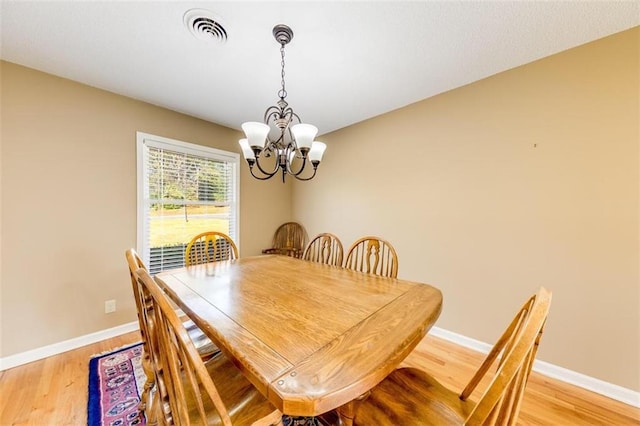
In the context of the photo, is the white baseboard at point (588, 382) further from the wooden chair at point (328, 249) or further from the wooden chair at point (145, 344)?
the wooden chair at point (145, 344)

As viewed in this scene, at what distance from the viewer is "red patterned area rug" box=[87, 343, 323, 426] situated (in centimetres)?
137

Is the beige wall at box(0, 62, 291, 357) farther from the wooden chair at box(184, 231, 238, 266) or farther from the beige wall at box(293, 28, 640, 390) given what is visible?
the beige wall at box(293, 28, 640, 390)

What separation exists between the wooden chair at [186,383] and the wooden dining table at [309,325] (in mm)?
144

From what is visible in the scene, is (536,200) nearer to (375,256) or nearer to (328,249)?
(375,256)

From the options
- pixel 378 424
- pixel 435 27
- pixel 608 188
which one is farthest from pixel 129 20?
pixel 608 188

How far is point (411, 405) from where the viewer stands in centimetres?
91

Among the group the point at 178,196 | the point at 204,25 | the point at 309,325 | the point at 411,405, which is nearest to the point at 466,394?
the point at 411,405

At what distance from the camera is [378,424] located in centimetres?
85

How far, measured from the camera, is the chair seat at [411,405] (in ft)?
2.79

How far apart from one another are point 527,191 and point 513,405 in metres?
1.85

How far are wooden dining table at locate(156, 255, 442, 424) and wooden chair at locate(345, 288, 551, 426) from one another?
0.56 feet

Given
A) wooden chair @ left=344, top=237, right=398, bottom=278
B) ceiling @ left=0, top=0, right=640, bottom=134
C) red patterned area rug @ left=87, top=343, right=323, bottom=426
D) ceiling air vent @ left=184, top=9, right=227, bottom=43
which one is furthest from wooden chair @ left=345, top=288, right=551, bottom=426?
ceiling air vent @ left=184, top=9, right=227, bottom=43

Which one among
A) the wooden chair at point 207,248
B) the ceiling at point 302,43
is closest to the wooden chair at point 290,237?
the wooden chair at point 207,248

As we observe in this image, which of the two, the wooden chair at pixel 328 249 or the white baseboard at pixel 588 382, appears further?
the wooden chair at pixel 328 249
